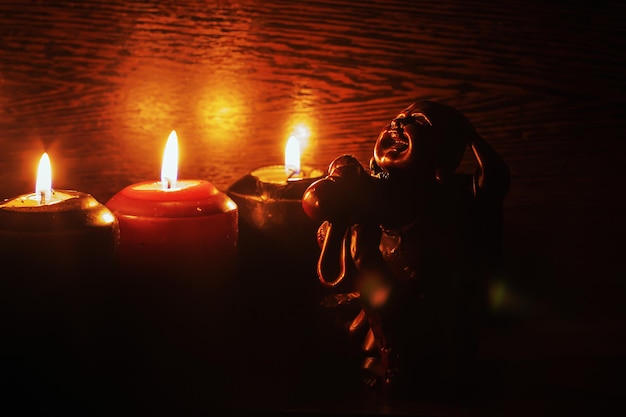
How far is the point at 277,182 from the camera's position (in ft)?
3.76

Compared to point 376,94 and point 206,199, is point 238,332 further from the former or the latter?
point 376,94

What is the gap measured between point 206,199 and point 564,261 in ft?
2.44

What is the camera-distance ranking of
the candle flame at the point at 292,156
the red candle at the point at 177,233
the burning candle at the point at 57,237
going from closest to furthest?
1. the burning candle at the point at 57,237
2. the red candle at the point at 177,233
3. the candle flame at the point at 292,156

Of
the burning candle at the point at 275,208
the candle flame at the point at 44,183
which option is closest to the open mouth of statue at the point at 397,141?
the burning candle at the point at 275,208

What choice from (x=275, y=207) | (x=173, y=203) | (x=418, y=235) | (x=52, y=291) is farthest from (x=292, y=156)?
(x=52, y=291)

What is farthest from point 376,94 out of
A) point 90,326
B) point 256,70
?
point 90,326

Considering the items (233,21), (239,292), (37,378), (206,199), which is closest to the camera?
(37,378)

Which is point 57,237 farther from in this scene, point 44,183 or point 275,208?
point 275,208

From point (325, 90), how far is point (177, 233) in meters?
0.47

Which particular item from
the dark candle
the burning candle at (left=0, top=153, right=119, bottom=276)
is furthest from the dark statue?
the burning candle at (left=0, top=153, right=119, bottom=276)

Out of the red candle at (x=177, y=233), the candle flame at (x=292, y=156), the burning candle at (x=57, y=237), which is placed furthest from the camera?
the candle flame at (x=292, y=156)

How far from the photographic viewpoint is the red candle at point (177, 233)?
40.5 inches

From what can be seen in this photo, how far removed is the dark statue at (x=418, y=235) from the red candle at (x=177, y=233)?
7.5 inches

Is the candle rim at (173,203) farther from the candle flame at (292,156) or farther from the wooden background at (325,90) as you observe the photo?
the wooden background at (325,90)
